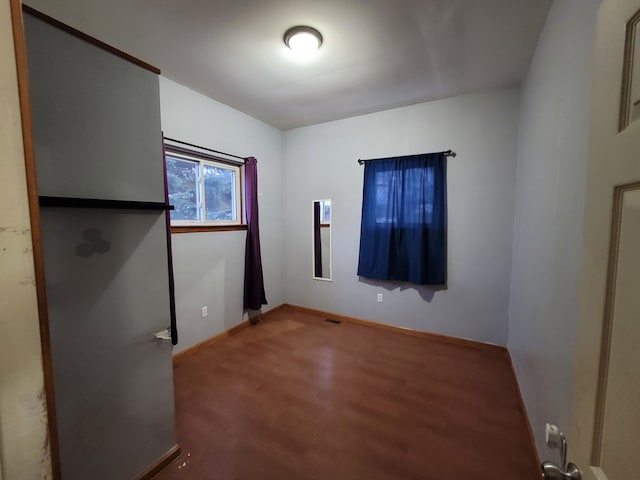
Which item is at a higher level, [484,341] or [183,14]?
[183,14]

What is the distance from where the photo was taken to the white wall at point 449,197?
101 inches

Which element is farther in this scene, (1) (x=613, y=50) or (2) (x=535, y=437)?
(2) (x=535, y=437)

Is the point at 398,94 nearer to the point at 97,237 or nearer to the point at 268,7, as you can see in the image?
the point at 268,7

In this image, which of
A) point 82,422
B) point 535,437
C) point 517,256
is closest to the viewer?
point 82,422

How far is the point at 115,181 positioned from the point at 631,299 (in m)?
1.73

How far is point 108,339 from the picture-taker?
121 cm

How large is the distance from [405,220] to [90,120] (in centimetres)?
274

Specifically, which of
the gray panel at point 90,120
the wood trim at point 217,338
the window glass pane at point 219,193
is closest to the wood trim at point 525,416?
the gray panel at point 90,120

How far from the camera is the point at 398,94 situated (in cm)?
263

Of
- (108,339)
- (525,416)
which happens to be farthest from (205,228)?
(525,416)

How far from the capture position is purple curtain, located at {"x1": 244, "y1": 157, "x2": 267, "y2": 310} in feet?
10.2

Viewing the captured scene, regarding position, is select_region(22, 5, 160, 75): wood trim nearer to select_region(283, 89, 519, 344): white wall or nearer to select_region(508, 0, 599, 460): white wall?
select_region(508, 0, 599, 460): white wall

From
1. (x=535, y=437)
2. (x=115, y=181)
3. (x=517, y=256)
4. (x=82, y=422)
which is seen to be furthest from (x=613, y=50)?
(x=517, y=256)

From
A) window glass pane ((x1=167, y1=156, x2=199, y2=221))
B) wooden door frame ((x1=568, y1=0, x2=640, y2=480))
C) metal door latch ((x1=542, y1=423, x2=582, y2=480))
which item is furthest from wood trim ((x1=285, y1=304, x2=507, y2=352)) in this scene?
wooden door frame ((x1=568, y1=0, x2=640, y2=480))
